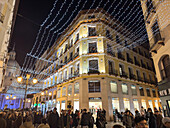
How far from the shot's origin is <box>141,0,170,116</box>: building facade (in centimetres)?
1038

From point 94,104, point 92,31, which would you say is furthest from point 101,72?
point 92,31

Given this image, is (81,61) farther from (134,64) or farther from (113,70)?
(134,64)

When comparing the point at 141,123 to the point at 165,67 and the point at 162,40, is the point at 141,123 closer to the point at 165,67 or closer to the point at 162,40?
the point at 162,40

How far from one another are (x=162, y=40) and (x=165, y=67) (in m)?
2.73

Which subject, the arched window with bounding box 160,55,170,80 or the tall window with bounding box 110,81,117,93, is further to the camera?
the tall window with bounding box 110,81,117,93

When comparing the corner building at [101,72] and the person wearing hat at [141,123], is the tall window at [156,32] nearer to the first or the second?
the corner building at [101,72]

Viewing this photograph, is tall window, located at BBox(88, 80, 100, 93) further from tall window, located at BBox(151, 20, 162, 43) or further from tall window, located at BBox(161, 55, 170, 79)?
tall window, located at BBox(151, 20, 162, 43)

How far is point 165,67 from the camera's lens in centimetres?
1159

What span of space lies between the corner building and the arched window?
7147mm

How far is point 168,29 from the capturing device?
1005 centimetres

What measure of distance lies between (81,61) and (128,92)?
9350 millimetres

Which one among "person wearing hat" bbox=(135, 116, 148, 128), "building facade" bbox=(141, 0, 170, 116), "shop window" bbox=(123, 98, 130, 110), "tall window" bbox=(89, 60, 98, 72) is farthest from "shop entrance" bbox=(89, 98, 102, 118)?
"person wearing hat" bbox=(135, 116, 148, 128)

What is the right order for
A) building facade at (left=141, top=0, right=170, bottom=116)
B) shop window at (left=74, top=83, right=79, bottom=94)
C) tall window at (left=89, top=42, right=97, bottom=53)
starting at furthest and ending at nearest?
tall window at (left=89, top=42, right=97, bottom=53) → shop window at (left=74, top=83, right=79, bottom=94) → building facade at (left=141, top=0, right=170, bottom=116)

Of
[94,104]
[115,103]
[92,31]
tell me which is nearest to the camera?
[94,104]
